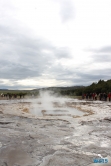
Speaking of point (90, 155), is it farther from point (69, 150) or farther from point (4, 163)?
point (4, 163)

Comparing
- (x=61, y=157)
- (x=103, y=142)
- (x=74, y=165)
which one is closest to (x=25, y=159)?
(x=61, y=157)

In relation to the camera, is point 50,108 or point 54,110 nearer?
point 54,110

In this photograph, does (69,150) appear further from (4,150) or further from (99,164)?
(4,150)

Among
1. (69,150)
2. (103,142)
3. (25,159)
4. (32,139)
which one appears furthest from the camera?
(32,139)

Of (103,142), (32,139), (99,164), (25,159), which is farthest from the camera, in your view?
(32,139)

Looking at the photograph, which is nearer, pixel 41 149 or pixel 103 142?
pixel 41 149

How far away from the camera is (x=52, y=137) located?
29.9 ft

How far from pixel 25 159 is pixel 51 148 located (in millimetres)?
1318

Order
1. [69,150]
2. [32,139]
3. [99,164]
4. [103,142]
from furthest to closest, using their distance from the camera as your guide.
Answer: [32,139], [103,142], [69,150], [99,164]

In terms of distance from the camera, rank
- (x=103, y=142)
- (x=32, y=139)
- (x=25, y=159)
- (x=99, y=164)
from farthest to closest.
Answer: (x=32, y=139) < (x=103, y=142) < (x=25, y=159) < (x=99, y=164)

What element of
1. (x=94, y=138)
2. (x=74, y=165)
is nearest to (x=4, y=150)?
(x=74, y=165)

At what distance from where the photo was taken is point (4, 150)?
277 inches

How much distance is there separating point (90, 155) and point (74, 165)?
0.99 m

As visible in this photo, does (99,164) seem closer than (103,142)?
Yes
